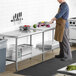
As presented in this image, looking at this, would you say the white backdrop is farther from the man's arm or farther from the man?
the man's arm

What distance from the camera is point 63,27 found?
7.47 m

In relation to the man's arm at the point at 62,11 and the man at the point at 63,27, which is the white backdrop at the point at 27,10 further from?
the man's arm at the point at 62,11

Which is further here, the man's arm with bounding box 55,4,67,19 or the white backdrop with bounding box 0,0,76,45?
the man's arm with bounding box 55,4,67,19

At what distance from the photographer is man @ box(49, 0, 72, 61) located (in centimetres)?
742

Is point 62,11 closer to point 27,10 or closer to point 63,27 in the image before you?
point 63,27

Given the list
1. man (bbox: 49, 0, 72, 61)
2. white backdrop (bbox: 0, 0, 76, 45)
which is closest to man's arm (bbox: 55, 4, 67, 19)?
man (bbox: 49, 0, 72, 61)

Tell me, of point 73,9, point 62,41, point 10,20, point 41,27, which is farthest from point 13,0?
point 73,9

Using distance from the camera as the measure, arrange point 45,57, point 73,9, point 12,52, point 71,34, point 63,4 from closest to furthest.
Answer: point 12,52, point 63,4, point 45,57, point 71,34, point 73,9

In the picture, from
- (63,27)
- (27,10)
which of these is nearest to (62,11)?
(63,27)

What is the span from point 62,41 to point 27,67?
117cm

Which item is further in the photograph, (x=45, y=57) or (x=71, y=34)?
(x=71, y=34)

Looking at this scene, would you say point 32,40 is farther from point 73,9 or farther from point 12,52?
point 73,9

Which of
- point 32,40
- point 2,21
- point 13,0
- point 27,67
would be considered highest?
point 13,0

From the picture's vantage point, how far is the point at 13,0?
290 inches
